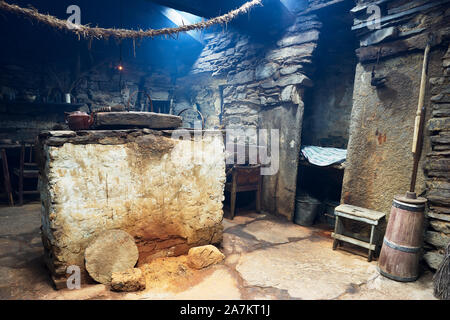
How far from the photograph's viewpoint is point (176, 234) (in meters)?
2.96

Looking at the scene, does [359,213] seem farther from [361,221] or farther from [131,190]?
[131,190]

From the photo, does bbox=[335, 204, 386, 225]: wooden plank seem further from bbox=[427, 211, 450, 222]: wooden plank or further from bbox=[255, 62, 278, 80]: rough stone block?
bbox=[255, 62, 278, 80]: rough stone block

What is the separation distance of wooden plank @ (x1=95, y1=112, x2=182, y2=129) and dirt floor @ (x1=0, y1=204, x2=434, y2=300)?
1.52 metres

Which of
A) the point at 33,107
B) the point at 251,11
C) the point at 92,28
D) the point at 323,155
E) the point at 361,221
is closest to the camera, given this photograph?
the point at 361,221

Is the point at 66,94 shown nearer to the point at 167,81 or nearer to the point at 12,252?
the point at 167,81

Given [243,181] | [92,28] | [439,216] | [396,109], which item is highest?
[92,28]

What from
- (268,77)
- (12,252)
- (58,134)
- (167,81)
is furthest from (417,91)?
(167,81)

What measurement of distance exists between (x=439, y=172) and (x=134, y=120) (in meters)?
3.33

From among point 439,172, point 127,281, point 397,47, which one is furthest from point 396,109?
point 127,281

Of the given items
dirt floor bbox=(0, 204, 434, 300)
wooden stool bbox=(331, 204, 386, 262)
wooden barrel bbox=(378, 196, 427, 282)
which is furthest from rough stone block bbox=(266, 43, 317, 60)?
dirt floor bbox=(0, 204, 434, 300)

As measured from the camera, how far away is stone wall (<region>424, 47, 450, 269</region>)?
269 cm

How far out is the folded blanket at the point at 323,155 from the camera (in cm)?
410

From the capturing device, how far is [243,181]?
4.73 meters
